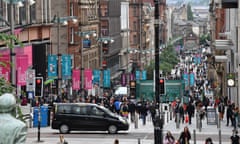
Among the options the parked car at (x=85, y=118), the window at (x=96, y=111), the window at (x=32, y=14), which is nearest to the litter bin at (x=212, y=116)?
the parked car at (x=85, y=118)

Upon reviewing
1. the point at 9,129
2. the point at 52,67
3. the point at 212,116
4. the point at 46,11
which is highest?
the point at 46,11

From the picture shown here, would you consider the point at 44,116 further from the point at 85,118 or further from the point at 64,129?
the point at 85,118

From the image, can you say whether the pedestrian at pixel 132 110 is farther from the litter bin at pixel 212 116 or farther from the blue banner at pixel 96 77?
the blue banner at pixel 96 77

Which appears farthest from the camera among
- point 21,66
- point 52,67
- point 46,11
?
point 46,11

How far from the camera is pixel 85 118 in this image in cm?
3753

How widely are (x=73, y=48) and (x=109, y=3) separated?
4790cm

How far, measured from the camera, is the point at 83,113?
3756 centimetres

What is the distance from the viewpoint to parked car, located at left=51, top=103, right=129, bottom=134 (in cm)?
3741

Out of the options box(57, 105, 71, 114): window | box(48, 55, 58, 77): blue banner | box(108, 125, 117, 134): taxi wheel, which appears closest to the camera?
box(57, 105, 71, 114): window

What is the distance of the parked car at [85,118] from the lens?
1473 inches

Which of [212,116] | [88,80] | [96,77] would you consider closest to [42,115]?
[212,116]

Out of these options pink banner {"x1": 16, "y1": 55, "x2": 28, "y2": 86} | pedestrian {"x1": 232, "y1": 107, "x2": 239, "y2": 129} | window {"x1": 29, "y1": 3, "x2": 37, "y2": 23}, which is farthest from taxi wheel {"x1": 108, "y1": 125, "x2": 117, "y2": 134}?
window {"x1": 29, "y1": 3, "x2": 37, "y2": 23}

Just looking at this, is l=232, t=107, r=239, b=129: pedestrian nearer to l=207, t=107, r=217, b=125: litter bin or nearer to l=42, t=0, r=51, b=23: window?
l=207, t=107, r=217, b=125: litter bin

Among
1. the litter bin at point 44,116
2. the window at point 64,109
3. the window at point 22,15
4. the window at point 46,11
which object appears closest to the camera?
the window at point 64,109
